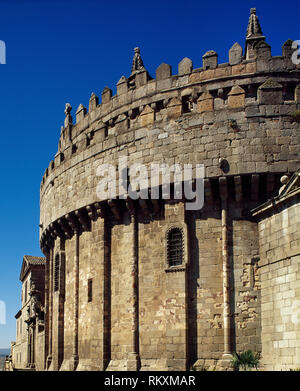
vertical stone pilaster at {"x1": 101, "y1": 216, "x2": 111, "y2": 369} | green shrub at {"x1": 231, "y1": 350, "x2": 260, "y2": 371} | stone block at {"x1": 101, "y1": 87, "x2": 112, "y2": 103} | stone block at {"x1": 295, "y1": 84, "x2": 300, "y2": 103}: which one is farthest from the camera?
stone block at {"x1": 101, "y1": 87, "x2": 112, "y2": 103}

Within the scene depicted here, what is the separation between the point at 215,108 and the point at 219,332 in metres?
7.18

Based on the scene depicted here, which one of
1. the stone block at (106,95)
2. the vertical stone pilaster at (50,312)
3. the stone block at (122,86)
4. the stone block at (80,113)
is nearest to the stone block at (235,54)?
the stone block at (122,86)

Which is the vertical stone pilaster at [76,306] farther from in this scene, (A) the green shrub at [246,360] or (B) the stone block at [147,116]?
(A) the green shrub at [246,360]

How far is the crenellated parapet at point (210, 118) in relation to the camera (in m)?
19.3

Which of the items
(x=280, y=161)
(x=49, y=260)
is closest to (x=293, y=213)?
(x=280, y=161)

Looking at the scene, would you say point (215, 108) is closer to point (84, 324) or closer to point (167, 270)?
point (167, 270)

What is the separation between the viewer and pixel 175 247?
2008cm

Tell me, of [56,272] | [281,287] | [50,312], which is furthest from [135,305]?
[50,312]

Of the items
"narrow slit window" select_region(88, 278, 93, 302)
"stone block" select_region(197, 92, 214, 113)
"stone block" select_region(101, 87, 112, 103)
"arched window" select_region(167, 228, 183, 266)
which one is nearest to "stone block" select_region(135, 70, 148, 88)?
"stone block" select_region(101, 87, 112, 103)

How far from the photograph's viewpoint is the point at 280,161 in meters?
19.0

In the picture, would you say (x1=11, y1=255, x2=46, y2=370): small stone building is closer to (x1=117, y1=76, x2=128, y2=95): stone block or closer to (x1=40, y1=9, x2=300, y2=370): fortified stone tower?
(x1=40, y1=9, x2=300, y2=370): fortified stone tower

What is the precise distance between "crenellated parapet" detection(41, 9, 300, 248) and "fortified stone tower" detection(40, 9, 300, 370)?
35 mm

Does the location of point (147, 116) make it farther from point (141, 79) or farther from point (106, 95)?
point (106, 95)

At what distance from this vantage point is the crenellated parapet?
1930 centimetres
